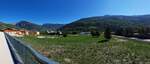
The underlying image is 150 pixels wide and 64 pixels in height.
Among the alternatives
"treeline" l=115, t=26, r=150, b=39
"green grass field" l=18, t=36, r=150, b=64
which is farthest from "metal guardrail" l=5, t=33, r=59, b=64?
"treeline" l=115, t=26, r=150, b=39

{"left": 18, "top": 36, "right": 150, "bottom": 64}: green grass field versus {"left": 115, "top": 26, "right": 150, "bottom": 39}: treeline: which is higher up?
{"left": 18, "top": 36, "right": 150, "bottom": 64}: green grass field

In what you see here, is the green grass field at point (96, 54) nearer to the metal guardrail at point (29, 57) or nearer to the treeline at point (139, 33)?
the metal guardrail at point (29, 57)

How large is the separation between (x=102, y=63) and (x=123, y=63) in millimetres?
967

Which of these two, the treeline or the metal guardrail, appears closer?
the metal guardrail

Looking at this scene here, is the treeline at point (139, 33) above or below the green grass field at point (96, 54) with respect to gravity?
below

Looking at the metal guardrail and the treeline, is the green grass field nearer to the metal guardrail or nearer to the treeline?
the metal guardrail

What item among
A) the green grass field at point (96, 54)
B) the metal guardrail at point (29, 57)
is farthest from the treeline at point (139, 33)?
the metal guardrail at point (29, 57)

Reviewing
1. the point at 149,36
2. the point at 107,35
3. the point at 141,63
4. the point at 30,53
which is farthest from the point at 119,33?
the point at 30,53

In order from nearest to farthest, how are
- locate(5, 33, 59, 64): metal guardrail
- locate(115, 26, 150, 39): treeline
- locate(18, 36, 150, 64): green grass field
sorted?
locate(5, 33, 59, 64): metal guardrail < locate(18, 36, 150, 64): green grass field < locate(115, 26, 150, 39): treeline

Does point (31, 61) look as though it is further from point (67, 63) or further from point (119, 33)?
point (119, 33)

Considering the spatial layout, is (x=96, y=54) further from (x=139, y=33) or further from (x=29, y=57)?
(x=139, y=33)

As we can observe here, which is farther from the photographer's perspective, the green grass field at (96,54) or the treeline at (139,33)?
the treeline at (139,33)

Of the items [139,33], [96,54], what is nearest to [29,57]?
[96,54]

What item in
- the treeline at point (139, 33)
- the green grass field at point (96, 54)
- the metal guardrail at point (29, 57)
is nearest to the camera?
the metal guardrail at point (29, 57)
